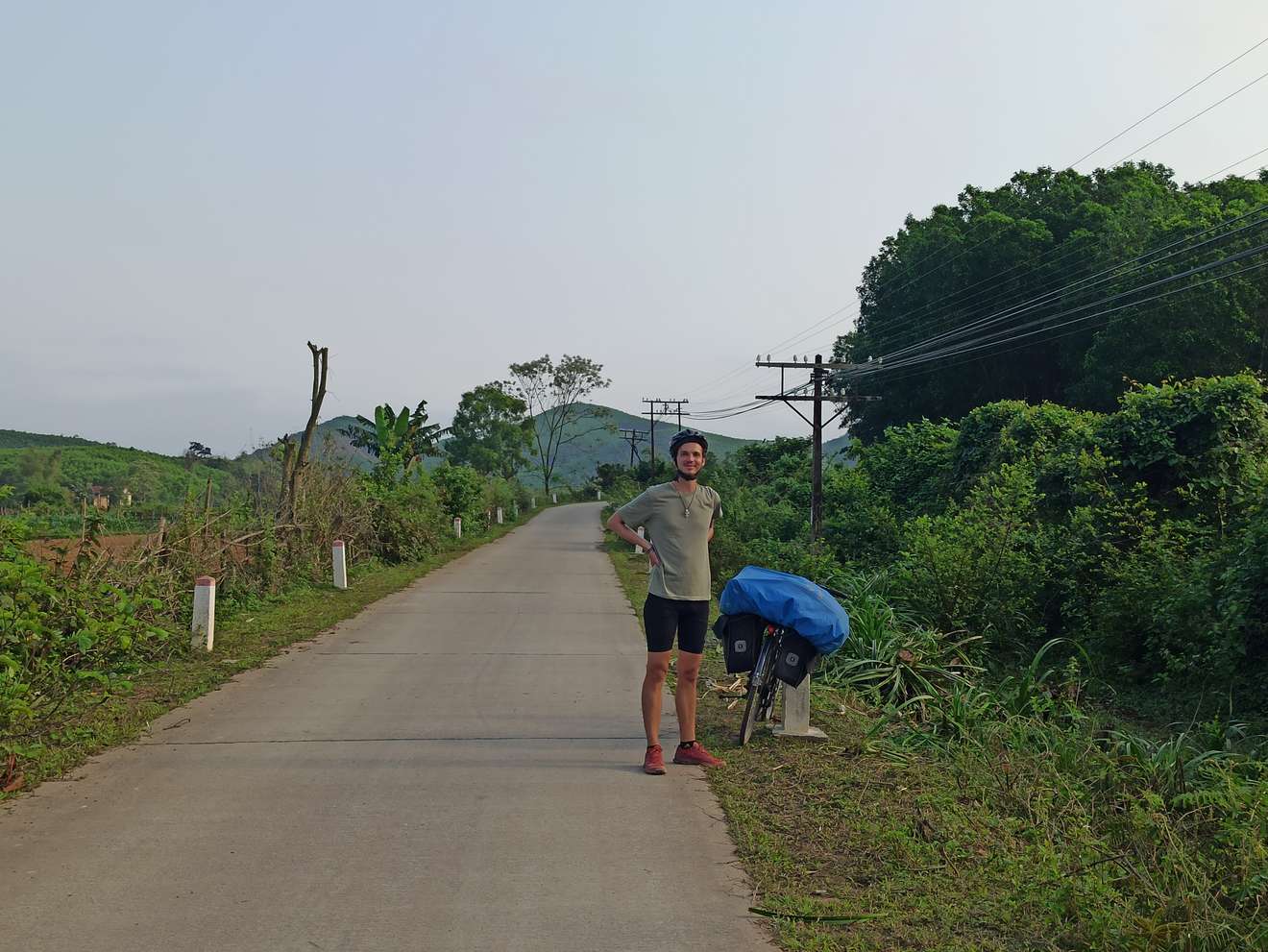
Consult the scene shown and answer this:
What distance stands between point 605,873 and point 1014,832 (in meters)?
1.94

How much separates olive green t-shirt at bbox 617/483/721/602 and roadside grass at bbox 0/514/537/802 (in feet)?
11.4

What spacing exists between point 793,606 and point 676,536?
2.84 ft

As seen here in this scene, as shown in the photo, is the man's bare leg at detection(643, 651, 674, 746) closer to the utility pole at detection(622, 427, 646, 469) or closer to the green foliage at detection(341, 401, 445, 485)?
the green foliage at detection(341, 401, 445, 485)

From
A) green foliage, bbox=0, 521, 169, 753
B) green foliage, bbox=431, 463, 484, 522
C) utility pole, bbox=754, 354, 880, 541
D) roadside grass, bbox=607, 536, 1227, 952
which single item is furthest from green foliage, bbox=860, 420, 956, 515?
green foliage, bbox=0, 521, 169, 753

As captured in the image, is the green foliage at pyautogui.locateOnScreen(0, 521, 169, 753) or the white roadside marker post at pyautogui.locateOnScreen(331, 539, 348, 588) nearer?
the green foliage at pyautogui.locateOnScreen(0, 521, 169, 753)

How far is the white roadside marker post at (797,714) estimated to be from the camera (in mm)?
6887

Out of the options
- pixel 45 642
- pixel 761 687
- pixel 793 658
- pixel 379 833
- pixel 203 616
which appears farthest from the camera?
pixel 203 616

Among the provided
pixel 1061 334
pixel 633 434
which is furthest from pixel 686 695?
pixel 633 434

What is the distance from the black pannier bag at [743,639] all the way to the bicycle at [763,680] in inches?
2.3

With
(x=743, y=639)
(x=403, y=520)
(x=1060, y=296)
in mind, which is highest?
(x=1060, y=296)

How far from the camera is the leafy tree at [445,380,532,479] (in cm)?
7481

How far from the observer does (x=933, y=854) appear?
4.66 m

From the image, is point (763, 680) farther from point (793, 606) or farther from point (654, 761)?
point (654, 761)

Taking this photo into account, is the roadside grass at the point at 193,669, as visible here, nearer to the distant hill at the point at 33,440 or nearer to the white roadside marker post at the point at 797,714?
the white roadside marker post at the point at 797,714
